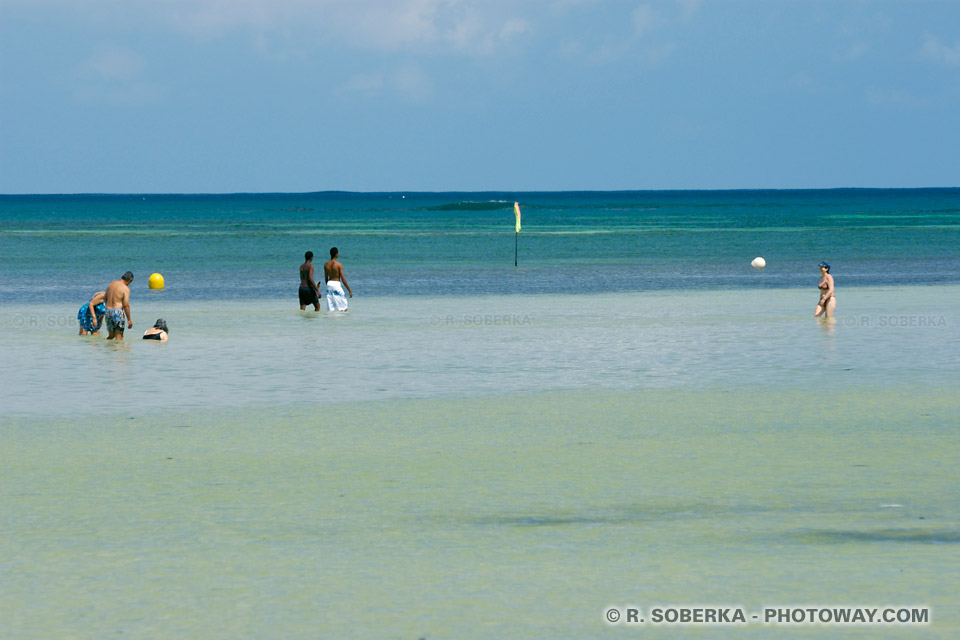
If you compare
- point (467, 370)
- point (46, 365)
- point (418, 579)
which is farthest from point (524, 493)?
point (46, 365)

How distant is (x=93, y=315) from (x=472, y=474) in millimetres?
14889

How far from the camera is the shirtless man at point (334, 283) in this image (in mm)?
30250

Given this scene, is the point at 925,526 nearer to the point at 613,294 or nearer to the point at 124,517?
the point at 124,517

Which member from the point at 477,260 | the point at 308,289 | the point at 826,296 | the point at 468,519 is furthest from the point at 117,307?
the point at 477,260

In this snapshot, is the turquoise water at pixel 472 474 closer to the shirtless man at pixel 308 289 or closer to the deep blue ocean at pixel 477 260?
the shirtless man at pixel 308 289

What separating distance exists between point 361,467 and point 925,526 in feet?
15.8

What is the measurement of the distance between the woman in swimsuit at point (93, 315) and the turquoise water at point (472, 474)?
0.51 m

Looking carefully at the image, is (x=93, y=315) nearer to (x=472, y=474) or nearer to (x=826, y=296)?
(x=826, y=296)

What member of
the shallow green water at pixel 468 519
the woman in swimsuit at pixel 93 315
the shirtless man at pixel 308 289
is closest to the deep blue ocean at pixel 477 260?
the shirtless man at pixel 308 289

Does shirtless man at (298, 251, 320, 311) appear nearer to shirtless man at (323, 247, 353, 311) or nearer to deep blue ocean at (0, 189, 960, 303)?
shirtless man at (323, 247, 353, 311)

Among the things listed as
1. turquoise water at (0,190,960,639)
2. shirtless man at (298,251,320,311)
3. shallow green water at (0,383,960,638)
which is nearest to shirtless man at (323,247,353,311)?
shirtless man at (298,251,320,311)

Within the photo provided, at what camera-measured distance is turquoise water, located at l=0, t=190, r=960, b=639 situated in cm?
779

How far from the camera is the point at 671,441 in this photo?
1333 centimetres

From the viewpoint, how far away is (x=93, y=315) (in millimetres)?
24719
